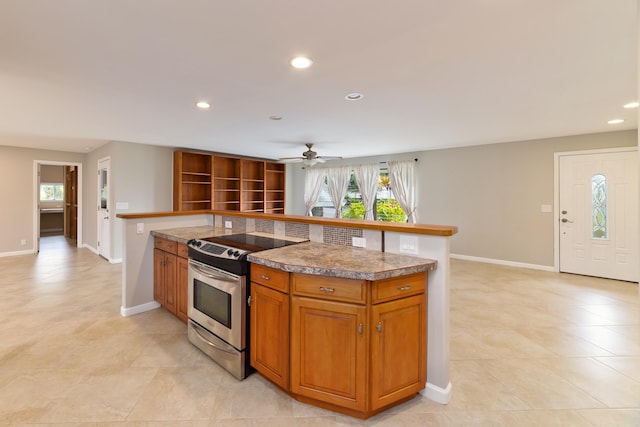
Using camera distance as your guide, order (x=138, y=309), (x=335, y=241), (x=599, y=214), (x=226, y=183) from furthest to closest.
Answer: (x=226, y=183) → (x=599, y=214) → (x=138, y=309) → (x=335, y=241)

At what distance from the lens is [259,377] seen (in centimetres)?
216

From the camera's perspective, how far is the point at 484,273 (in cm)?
505

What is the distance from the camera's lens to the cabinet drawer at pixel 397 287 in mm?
1664

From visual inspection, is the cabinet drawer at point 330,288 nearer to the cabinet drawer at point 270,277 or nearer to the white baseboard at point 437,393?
the cabinet drawer at point 270,277

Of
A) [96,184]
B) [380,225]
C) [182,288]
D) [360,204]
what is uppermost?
[96,184]

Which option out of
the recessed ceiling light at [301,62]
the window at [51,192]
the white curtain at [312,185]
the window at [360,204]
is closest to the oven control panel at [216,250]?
the recessed ceiling light at [301,62]

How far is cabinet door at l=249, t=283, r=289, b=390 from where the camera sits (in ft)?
6.12

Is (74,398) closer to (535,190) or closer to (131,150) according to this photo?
(131,150)

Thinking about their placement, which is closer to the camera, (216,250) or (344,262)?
(344,262)

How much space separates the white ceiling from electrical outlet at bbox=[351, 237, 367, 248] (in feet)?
4.52

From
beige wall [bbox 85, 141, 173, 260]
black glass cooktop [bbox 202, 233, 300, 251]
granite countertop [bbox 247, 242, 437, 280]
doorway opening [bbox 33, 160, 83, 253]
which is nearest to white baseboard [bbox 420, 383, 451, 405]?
granite countertop [bbox 247, 242, 437, 280]

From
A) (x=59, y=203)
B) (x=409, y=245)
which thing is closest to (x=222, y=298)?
(x=409, y=245)

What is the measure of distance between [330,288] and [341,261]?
0.20 m

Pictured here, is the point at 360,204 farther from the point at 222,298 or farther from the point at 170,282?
the point at 222,298
